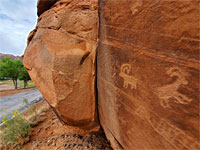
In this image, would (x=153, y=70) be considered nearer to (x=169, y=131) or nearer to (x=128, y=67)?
(x=128, y=67)

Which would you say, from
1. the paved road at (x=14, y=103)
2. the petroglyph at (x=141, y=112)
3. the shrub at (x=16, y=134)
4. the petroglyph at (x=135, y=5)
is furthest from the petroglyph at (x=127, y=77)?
the paved road at (x=14, y=103)

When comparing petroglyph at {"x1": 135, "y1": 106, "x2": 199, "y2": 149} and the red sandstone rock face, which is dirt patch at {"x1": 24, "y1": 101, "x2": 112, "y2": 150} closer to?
the red sandstone rock face

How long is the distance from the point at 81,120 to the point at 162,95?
162 cm

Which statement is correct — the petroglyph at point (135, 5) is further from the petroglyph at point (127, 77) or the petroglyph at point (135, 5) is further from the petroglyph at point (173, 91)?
the petroglyph at point (173, 91)

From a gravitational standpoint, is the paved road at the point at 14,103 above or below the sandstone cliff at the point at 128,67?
below

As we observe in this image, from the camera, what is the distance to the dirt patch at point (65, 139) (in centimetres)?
235

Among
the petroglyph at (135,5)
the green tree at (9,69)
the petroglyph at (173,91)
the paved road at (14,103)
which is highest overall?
the petroglyph at (135,5)

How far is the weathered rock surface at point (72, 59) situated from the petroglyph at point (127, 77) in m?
0.71

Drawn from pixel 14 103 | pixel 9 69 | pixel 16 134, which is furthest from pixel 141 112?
pixel 9 69

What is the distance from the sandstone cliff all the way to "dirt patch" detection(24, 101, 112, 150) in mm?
333

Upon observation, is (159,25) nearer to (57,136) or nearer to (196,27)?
(196,27)

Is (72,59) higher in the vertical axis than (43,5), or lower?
lower

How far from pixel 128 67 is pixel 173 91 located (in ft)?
1.63

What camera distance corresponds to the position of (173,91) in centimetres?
96
